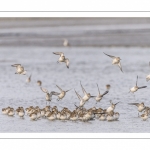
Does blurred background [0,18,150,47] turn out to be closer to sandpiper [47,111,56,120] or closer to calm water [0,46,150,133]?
calm water [0,46,150,133]

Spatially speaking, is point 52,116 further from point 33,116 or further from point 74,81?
point 74,81

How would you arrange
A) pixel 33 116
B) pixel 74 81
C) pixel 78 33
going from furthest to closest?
pixel 78 33
pixel 74 81
pixel 33 116

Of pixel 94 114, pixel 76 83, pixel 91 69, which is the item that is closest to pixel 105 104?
pixel 94 114

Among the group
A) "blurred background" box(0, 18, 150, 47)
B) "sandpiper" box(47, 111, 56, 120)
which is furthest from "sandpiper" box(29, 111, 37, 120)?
"blurred background" box(0, 18, 150, 47)

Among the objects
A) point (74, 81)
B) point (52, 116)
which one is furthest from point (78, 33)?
point (52, 116)

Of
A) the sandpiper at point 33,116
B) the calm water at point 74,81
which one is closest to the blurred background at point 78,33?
the calm water at point 74,81

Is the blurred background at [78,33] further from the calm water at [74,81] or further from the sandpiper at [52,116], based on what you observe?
the sandpiper at [52,116]
